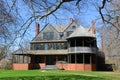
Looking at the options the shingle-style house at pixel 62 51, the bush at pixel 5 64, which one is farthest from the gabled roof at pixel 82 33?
the bush at pixel 5 64

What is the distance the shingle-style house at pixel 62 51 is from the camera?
4550cm

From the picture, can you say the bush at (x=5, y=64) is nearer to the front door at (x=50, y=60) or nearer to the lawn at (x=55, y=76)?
the front door at (x=50, y=60)

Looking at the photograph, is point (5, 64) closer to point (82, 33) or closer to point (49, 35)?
point (49, 35)

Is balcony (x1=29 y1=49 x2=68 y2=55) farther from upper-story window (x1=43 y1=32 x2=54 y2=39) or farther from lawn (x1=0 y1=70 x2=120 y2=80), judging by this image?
lawn (x1=0 y1=70 x2=120 y2=80)

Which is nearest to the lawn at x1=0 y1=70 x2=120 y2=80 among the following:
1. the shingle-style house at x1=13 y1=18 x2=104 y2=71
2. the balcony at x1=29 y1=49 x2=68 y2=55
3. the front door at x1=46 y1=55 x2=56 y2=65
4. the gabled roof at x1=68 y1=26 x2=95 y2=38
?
the gabled roof at x1=68 y1=26 x2=95 y2=38

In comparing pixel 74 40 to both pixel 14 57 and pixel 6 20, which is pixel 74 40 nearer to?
pixel 14 57

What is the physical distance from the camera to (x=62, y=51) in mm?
50438

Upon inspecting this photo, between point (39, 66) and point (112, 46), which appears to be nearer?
point (112, 46)

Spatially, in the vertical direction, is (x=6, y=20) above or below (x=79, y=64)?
above

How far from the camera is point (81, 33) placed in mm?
45406

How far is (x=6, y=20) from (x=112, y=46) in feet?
57.0

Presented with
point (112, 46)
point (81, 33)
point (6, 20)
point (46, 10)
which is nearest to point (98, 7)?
point (46, 10)

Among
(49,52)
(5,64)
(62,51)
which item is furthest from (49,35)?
(5,64)

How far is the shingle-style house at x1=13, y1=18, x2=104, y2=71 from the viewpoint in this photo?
4550 cm
